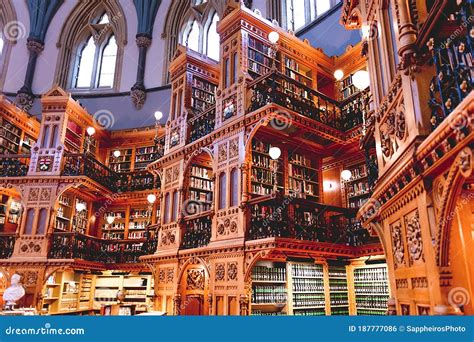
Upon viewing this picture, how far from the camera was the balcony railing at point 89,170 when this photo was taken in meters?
11.6

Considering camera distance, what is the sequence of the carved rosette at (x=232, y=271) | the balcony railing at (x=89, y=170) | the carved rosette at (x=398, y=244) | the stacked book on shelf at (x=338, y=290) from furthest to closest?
the balcony railing at (x=89, y=170), the stacked book on shelf at (x=338, y=290), the carved rosette at (x=232, y=271), the carved rosette at (x=398, y=244)

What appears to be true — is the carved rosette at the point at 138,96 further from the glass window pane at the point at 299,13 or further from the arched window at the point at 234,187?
the arched window at the point at 234,187

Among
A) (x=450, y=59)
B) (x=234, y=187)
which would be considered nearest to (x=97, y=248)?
(x=234, y=187)

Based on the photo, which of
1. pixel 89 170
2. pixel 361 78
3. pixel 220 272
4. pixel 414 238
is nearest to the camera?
pixel 414 238

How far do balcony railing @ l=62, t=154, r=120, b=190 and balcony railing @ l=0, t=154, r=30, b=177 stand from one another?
117cm

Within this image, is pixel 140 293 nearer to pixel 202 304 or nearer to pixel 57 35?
pixel 202 304

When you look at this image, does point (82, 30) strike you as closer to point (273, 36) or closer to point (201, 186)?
point (201, 186)

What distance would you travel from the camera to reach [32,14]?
16281 millimetres

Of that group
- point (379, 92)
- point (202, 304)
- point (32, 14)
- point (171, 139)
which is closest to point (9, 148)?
point (171, 139)

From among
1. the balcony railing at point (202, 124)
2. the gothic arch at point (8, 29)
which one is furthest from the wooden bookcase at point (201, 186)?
the gothic arch at point (8, 29)

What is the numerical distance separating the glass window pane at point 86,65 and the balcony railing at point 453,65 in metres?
15.5

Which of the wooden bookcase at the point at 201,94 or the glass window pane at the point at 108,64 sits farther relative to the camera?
the glass window pane at the point at 108,64

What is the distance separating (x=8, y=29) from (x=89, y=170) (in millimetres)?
8689

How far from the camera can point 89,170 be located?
12008mm
